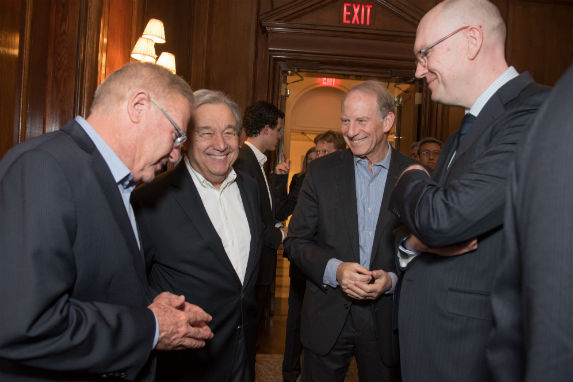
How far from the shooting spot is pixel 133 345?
124 centimetres

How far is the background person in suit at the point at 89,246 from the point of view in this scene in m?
1.07

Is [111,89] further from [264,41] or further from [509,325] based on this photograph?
[264,41]

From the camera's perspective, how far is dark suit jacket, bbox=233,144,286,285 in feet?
11.2

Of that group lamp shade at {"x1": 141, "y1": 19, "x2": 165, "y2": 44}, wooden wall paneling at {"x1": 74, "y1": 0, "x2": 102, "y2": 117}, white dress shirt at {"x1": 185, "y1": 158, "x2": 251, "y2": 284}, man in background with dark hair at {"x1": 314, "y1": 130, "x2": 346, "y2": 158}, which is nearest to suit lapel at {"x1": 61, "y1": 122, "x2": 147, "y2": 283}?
white dress shirt at {"x1": 185, "y1": 158, "x2": 251, "y2": 284}

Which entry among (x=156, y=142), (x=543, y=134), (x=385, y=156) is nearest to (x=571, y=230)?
(x=543, y=134)

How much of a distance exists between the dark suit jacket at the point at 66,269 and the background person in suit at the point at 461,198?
0.88 metres

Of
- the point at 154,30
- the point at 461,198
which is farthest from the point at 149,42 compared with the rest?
the point at 461,198

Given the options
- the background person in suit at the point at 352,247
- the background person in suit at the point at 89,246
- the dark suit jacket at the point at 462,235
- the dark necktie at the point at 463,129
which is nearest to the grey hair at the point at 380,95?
the background person in suit at the point at 352,247

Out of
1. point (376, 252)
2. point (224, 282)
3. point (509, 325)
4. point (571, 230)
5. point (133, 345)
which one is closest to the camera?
point (571, 230)

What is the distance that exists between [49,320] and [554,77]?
23.9 feet

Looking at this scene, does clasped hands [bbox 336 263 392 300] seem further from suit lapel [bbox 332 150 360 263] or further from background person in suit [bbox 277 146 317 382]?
background person in suit [bbox 277 146 317 382]

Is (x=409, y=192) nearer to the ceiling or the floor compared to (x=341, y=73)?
nearer to the floor

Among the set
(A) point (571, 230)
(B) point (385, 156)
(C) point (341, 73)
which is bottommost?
(A) point (571, 230)

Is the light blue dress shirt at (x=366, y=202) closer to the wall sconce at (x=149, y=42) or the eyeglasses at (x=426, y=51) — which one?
the eyeglasses at (x=426, y=51)
